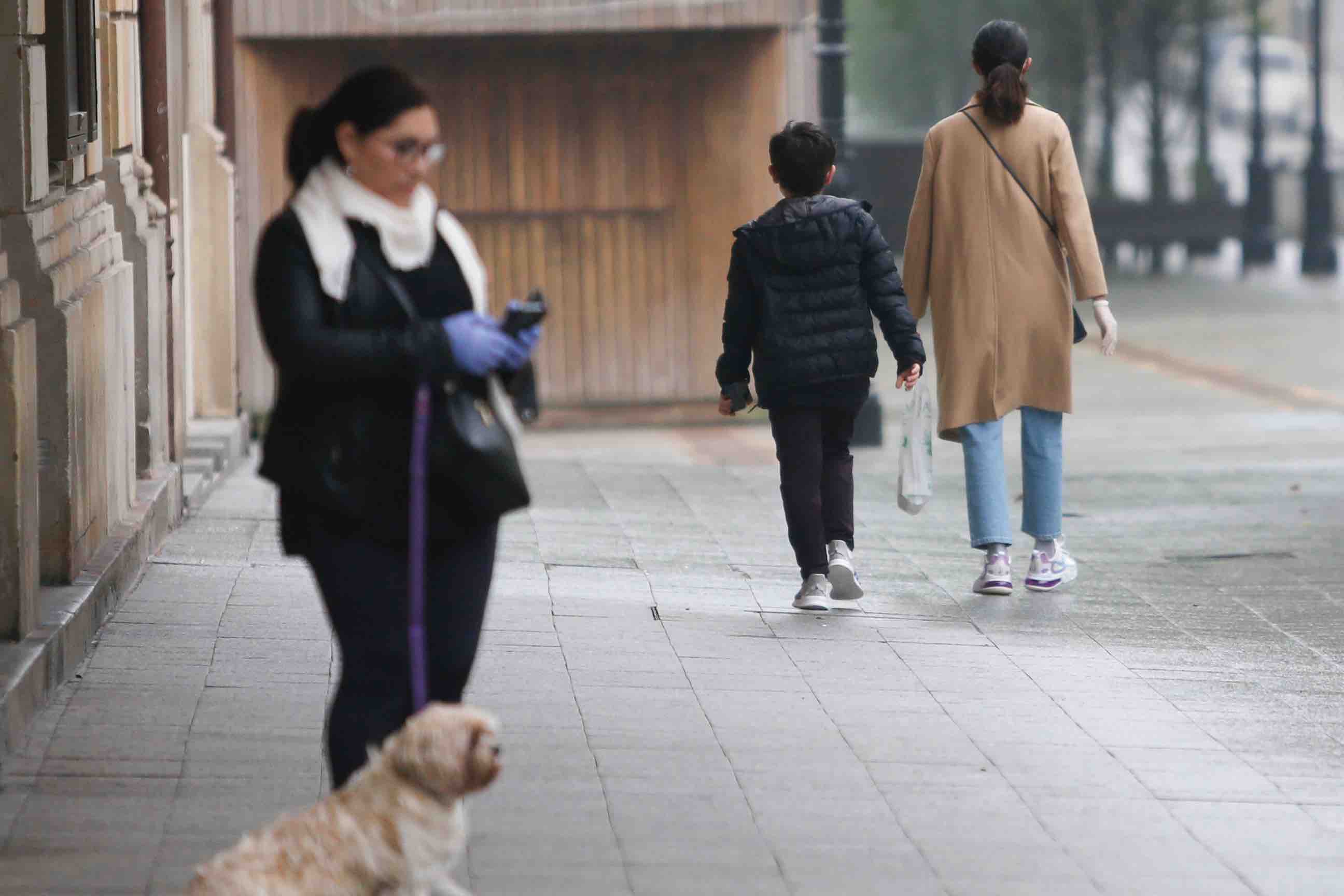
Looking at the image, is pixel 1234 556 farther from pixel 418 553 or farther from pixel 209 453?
pixel 418 553

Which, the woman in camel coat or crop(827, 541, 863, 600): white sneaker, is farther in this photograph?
the woman in camel coat

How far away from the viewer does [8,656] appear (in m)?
5.73

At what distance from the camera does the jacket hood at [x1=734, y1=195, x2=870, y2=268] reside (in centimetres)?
730

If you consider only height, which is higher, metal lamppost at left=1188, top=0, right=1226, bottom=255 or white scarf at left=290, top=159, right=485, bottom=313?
metal lamppost at left=1188, top=0, right=1226, bottom=255

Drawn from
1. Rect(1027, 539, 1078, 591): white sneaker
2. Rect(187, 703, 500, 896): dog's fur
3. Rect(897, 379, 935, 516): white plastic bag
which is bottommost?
Rect(1027, 539, 1078, 591): white sneaker

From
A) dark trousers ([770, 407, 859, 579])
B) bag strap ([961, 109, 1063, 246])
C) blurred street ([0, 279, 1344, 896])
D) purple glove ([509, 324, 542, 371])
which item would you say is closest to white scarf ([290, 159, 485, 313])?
purple glove ([509, 324, 542, 371])

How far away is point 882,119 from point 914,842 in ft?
207

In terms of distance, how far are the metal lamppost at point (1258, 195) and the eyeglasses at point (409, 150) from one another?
28331 millimetres

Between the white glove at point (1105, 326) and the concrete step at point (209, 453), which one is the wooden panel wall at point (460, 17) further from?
the white glove at point (1105, 326)

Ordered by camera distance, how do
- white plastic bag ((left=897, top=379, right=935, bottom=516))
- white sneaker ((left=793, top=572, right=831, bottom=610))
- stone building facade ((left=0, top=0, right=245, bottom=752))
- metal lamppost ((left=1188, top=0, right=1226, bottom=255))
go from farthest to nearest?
1. metal lamppost ((left=1188, top=0, right=1226, bottom=255))
2. white plastic bag ((left=897, top=379, right=935, bottom=516))
3. white sneaker ((left=793, top=572, right=831, bottom=610))
4. stone building facade ((left=0, top=0, right=245, bottom=752))

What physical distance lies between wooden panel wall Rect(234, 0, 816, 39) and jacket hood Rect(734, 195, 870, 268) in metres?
5.92

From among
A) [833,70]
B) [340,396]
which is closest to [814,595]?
[340,396]

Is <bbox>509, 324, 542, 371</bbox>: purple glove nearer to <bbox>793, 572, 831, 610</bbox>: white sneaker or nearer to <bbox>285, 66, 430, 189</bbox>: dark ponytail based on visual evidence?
<bbox>285, 66, 430, 189</bbox>: dark ponytail

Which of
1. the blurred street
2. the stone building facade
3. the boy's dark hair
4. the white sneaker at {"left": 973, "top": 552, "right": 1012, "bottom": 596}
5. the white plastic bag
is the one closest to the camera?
the blurred street
